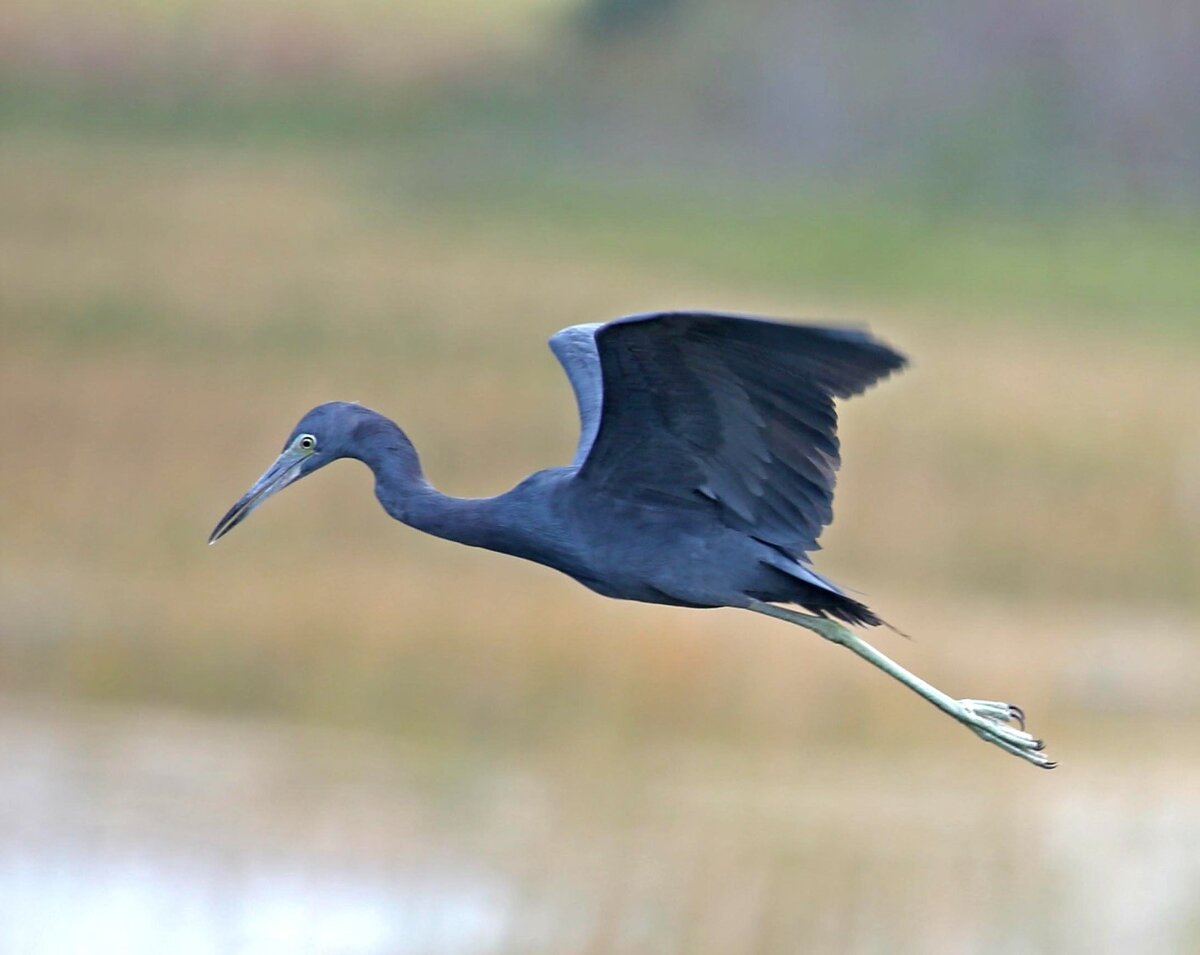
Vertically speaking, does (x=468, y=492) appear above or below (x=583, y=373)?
above

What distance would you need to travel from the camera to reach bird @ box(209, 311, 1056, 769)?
809 cm

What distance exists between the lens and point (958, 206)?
1526 inches

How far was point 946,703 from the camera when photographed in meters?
9.41

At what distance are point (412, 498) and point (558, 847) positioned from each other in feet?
24.5

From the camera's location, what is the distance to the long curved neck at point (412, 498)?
9.01 metres

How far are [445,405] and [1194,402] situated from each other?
8.06 metres

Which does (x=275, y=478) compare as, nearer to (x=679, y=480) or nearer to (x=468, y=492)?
(x=679, y=480)

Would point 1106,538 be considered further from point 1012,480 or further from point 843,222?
point 843,222

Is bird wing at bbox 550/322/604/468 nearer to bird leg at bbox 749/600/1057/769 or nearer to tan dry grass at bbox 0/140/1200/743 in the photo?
bird leg at bbox 749/600/1057/769

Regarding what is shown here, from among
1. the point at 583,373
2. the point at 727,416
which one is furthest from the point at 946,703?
the point at 583,373

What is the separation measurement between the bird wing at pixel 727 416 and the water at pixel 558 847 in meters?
6.33

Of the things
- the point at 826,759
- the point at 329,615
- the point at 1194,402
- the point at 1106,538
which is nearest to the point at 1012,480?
the point at 1106,538

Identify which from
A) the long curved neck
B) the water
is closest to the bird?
the long curved neck

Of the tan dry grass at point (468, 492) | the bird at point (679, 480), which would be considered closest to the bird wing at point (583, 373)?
the bird at point (679, 480)
